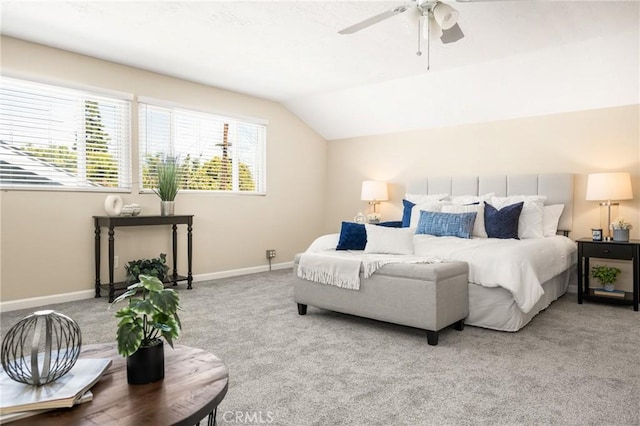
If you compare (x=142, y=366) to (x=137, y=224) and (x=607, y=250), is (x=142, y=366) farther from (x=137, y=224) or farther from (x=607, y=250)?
(x=607, y=250)

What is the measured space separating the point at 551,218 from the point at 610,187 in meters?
0.65

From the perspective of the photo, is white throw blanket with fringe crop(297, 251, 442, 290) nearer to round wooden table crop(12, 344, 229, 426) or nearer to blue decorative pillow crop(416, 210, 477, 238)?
blue decorative pillow crop(416, 210, 477, 238)

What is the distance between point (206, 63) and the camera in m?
4.57

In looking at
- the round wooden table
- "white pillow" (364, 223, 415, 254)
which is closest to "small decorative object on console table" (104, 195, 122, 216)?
"white pillow" (364, 223, 415, 254)

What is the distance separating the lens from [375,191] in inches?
239

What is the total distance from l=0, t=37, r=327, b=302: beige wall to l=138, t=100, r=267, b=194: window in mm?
127

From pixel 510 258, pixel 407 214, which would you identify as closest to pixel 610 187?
pixel 510 258

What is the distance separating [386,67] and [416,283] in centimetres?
264

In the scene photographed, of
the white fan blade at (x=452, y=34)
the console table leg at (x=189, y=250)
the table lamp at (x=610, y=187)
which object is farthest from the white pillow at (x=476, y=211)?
the console table leg at (x=189, y=250)

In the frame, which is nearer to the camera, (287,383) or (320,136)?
(287,383)

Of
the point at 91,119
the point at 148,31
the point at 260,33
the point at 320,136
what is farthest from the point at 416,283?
the point at 320,136

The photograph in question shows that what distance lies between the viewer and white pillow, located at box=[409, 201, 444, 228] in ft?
15.5

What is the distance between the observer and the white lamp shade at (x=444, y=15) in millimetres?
2473

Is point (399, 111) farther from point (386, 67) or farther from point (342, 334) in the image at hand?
point (342, 334)
